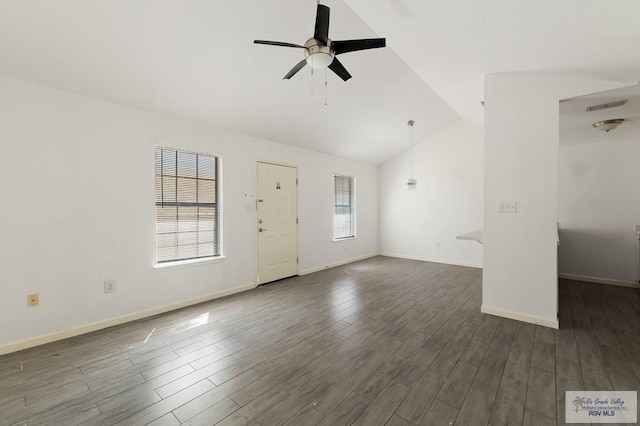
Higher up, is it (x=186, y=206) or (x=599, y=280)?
(x=186, y=206)

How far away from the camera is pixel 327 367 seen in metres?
2.23

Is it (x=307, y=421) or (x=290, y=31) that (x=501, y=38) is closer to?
(x=290, y=31)

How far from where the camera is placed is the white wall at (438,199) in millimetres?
5812

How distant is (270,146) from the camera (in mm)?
4762

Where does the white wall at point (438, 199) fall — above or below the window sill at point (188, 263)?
above

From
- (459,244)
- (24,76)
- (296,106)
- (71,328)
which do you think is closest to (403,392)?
(71,328)

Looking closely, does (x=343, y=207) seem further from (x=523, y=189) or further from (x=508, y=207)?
(x=523, y=189)

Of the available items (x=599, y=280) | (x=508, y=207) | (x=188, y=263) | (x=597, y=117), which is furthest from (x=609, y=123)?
(x=188, y=263)

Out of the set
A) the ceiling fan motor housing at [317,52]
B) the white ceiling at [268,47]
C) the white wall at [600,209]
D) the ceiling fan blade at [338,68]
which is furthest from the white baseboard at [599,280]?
the ceiling fan motor housing at [317,52]

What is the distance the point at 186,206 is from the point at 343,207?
3736mm

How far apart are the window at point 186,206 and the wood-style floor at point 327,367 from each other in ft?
2.92

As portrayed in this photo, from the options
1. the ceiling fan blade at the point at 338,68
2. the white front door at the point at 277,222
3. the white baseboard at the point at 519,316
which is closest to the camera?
the ceiling fan blade at the point at 338,68

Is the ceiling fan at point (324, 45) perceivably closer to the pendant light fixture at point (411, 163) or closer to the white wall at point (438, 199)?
the pendant light fixture at point (411, 163)

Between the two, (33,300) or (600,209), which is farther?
(600,209)
